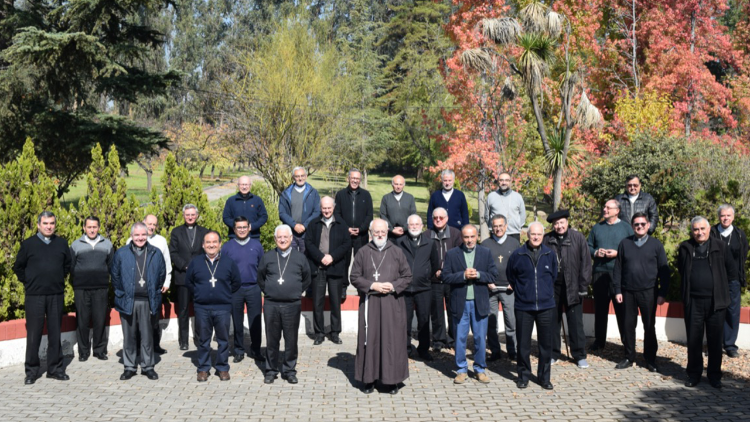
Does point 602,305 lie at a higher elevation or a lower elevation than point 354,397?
higher

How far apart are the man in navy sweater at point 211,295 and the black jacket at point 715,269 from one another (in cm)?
514

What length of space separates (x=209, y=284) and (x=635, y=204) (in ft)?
19.0

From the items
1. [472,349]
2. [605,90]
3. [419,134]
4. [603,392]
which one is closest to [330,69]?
[419,134]

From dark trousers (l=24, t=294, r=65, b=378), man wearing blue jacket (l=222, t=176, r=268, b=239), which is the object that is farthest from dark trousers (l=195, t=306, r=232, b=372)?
man wearing blue jacket (l=222, t=176, r=268, b=239)

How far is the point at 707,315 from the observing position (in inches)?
307

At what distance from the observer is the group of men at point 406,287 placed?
25.2 feet

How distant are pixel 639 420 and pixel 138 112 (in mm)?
53453

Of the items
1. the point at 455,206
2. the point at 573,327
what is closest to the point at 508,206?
the point at 455,206

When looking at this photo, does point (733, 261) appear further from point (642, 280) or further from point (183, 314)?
point (183, 314)

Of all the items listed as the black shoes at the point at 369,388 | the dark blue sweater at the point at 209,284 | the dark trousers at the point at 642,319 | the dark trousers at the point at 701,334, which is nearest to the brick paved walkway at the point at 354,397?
the black shoes at the point at 369,388

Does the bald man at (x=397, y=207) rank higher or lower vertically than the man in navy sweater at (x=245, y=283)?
higher

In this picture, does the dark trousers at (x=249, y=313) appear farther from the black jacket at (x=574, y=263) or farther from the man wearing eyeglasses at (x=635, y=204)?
the man wearing eyeglasses at (x=635, y=204)

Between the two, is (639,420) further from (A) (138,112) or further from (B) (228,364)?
(A) (138,112)

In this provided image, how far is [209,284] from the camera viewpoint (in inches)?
307
